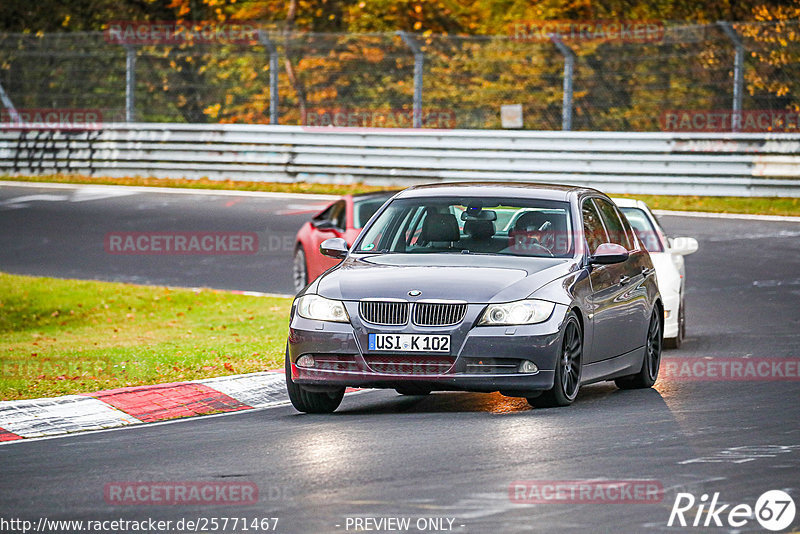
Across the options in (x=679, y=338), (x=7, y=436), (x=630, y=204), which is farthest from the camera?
(x=630, y=204)

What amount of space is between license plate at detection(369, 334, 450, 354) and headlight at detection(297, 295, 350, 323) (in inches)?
11.3

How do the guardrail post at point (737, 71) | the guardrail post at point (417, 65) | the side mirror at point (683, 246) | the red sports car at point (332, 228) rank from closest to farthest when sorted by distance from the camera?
1. the side mirror at point (683, 246)
2. the red sports car at point (332, 228)
3. the guardrail post at point (737, 71)
4. the guardrail post at point (417, 65)

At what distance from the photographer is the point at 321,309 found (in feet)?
32.1

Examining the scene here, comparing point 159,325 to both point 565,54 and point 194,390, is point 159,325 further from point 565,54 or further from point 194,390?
point 565,54

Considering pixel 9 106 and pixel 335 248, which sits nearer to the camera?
pixel 335 248

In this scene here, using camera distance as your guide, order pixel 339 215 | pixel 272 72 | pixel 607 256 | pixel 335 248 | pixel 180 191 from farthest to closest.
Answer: pixel 180 191 → pixel 272 72 → pixel 339 215 → pixel 335 248 → pixel 607 256

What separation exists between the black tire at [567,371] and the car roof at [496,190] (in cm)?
127

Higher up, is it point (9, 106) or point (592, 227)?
point (592, 227)

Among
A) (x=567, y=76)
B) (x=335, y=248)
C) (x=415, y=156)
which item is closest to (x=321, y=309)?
(x=335, y=248)

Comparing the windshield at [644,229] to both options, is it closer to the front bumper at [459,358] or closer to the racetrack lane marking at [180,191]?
the front bumper at [459,358]

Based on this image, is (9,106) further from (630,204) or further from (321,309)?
(321,309)

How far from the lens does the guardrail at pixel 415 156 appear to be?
25.7 metres

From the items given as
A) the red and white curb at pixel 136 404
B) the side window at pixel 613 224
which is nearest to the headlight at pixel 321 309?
the red and white curb at pixel 136 404

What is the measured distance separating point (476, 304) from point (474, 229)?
131 cm
